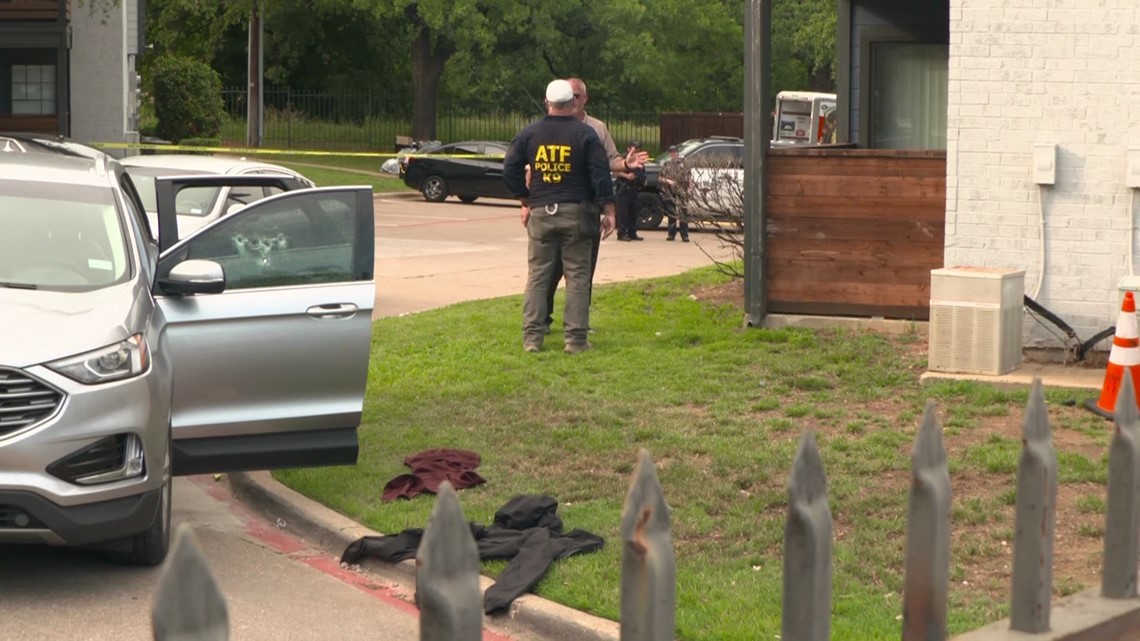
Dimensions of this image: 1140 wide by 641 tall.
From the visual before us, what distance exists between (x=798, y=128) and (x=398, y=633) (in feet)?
95.8

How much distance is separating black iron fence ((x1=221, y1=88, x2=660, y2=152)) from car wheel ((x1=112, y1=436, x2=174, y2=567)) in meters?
40.1

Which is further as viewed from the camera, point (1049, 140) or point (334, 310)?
point (1049, 140)

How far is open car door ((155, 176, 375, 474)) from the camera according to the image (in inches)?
290

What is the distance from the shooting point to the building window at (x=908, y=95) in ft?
Answer: 48.9

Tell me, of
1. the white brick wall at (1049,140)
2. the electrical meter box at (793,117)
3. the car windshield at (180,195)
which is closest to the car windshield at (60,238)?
the car windshield at (180,195)

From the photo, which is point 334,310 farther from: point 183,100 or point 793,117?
point 183,100

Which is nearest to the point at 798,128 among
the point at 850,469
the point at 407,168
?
the point at 407,168

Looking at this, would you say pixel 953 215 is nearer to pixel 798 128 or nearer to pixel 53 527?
pixel 53 527

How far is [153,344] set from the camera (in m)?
6.57

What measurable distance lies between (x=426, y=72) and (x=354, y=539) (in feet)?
133

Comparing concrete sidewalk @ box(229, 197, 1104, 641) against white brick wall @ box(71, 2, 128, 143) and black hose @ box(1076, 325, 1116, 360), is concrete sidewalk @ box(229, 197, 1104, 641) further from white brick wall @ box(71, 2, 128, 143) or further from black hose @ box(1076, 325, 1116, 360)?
white brick wall @ box(71, 2, 128, 143)

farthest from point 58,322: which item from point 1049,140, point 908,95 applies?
point 908,95

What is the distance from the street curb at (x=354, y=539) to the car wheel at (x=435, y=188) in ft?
81.8

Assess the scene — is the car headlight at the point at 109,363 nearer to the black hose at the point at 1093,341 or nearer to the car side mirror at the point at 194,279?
the car side mirror at the point at 194,279
